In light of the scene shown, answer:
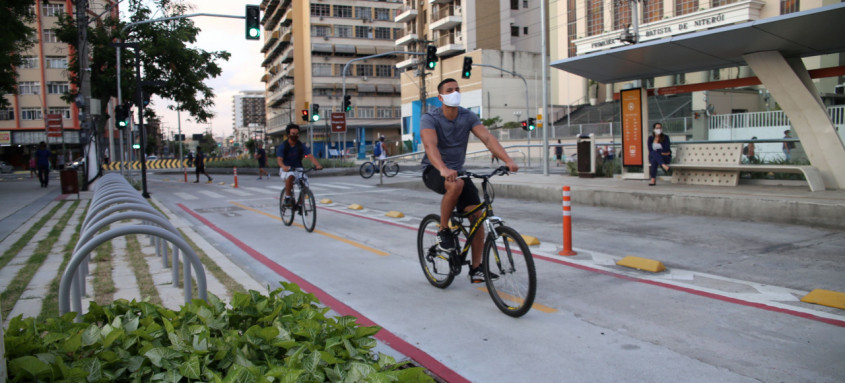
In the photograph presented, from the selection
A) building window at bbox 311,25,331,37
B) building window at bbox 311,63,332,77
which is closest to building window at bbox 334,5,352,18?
building window at bbox 311,25,331,37

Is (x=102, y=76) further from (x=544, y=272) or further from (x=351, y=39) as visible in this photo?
(x=351, y=39)

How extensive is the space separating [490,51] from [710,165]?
46.9m

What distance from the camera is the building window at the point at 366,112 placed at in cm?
7806

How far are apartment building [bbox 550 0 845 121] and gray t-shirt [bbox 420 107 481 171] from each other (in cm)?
2235

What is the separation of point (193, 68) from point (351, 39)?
162 feet

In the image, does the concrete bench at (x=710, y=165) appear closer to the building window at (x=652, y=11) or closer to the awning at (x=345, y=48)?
the building window at (x=652, y=11)

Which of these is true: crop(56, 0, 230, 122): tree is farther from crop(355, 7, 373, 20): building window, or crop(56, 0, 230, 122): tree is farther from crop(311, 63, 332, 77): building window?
crop(355, 7, 373, 20): building window

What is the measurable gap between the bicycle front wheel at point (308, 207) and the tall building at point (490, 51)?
47.8 meters

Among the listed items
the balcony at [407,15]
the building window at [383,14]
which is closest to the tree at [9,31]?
the balcony at [407,15]

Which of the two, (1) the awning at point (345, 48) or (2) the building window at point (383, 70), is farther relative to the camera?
(2) the building window at point (383, 70)

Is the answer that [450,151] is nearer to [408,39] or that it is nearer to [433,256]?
[433,256]

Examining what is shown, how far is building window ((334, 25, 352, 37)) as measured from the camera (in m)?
77.0

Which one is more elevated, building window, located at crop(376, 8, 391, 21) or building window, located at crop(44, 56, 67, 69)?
building window, located at crop(376, 8, 391, 21)

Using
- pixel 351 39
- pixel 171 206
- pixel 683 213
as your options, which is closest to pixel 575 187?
pixel 683 213
